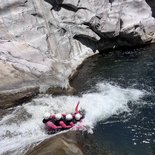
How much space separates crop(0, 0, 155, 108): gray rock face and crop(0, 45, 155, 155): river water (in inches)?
48.8

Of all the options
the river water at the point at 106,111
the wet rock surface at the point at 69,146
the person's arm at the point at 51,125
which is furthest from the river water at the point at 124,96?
the person's arm at the point at 51,125

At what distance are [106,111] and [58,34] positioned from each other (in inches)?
309

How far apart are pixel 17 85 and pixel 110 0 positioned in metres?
10.7

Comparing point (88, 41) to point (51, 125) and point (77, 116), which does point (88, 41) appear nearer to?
point (77, 116)

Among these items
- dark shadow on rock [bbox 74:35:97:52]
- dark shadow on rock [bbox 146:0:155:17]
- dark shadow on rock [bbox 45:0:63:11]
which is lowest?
dark shadow on rock [bbox 74:35:97:52]

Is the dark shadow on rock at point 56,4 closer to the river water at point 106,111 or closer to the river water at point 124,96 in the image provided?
the river water at point 124,96

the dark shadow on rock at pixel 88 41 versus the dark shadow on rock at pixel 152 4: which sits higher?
the dark shadow on rock at pixel 152 4

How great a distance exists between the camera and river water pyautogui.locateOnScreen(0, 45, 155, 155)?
13418 mm

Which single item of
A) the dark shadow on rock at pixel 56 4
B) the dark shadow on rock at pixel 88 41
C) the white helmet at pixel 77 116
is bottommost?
the dark shadow on rock at pixel 88 41

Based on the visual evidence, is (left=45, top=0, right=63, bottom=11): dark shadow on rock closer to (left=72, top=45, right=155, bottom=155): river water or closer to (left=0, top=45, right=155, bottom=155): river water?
(left=72, top=45, right=155, bottom=155): river water

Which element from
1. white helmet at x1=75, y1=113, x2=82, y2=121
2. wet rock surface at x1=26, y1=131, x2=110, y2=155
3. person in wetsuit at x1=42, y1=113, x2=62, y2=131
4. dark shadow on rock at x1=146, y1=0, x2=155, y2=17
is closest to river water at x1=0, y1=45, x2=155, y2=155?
wet rock surface at x1=26, y1=131, x2=110, y2=155

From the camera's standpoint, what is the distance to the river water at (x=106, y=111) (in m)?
13.4

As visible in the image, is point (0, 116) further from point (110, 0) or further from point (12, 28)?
point (110, 0)

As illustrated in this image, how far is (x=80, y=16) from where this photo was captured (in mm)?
22766
